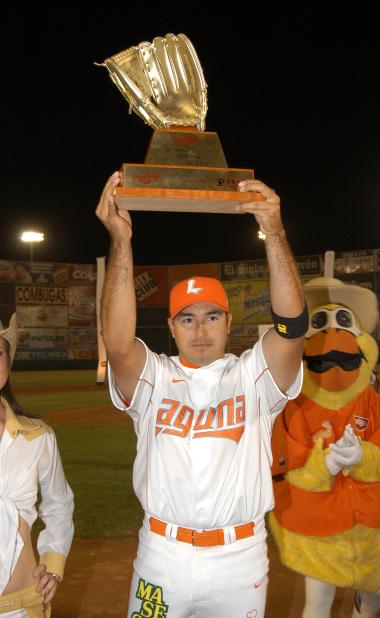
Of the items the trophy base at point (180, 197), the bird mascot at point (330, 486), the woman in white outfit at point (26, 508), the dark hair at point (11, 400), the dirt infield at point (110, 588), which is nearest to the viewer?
the woman in white outfit at point (26, 508)

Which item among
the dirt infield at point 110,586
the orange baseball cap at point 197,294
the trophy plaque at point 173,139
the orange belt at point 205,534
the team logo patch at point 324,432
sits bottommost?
the dirt infield at point 110,586

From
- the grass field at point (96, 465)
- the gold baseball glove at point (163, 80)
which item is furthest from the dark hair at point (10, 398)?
the grass field at point (96, 465)

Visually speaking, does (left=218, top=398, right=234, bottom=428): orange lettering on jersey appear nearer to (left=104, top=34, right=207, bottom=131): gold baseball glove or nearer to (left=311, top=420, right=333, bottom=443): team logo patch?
(left=311, top=420, right=333, bottom=443): team logo patch

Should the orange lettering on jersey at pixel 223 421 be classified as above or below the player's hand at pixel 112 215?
below

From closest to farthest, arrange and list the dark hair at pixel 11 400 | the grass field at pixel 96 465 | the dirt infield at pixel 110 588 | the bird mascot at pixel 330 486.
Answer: the dark hair at pixel 11 400 → the bird mascot at pixel 330 486 → the dirt infield at pixel 110 588 → the grass field at pixel 96 465

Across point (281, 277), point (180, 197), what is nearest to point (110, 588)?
point (281, 277)

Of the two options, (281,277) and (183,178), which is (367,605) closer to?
(281,277)

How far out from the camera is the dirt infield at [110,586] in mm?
4512

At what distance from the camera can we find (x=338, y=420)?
409 cm

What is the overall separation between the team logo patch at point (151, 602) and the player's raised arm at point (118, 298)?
881 millimetres

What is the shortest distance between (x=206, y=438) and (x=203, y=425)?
2.5 inches

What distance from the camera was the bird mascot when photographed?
3.86m

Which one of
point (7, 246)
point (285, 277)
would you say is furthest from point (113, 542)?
point (7, 246)

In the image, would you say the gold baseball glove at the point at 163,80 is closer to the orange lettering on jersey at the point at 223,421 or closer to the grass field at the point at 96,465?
the orange lettering on jersey at the point at 223,421
